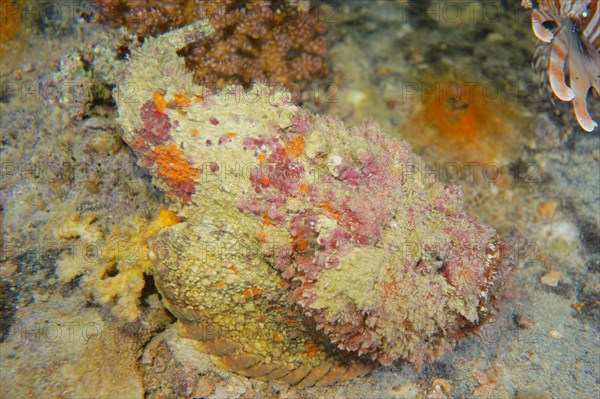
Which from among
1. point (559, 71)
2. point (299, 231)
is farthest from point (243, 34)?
point (559, 71)

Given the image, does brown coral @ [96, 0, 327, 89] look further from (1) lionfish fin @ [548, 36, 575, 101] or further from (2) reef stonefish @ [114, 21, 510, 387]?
(1) lionfish fin @ [548, 36, 575, 101]

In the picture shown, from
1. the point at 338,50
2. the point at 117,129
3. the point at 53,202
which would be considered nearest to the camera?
the point at 53,202

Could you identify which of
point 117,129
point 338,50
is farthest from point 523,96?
point 117,129

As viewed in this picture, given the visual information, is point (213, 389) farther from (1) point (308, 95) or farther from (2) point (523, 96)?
(2) point (523, 96)

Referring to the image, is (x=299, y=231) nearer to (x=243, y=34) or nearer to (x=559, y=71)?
(x=243, y=34)

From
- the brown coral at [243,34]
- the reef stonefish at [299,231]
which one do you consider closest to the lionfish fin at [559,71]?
the reef stonefish at [299,231]
